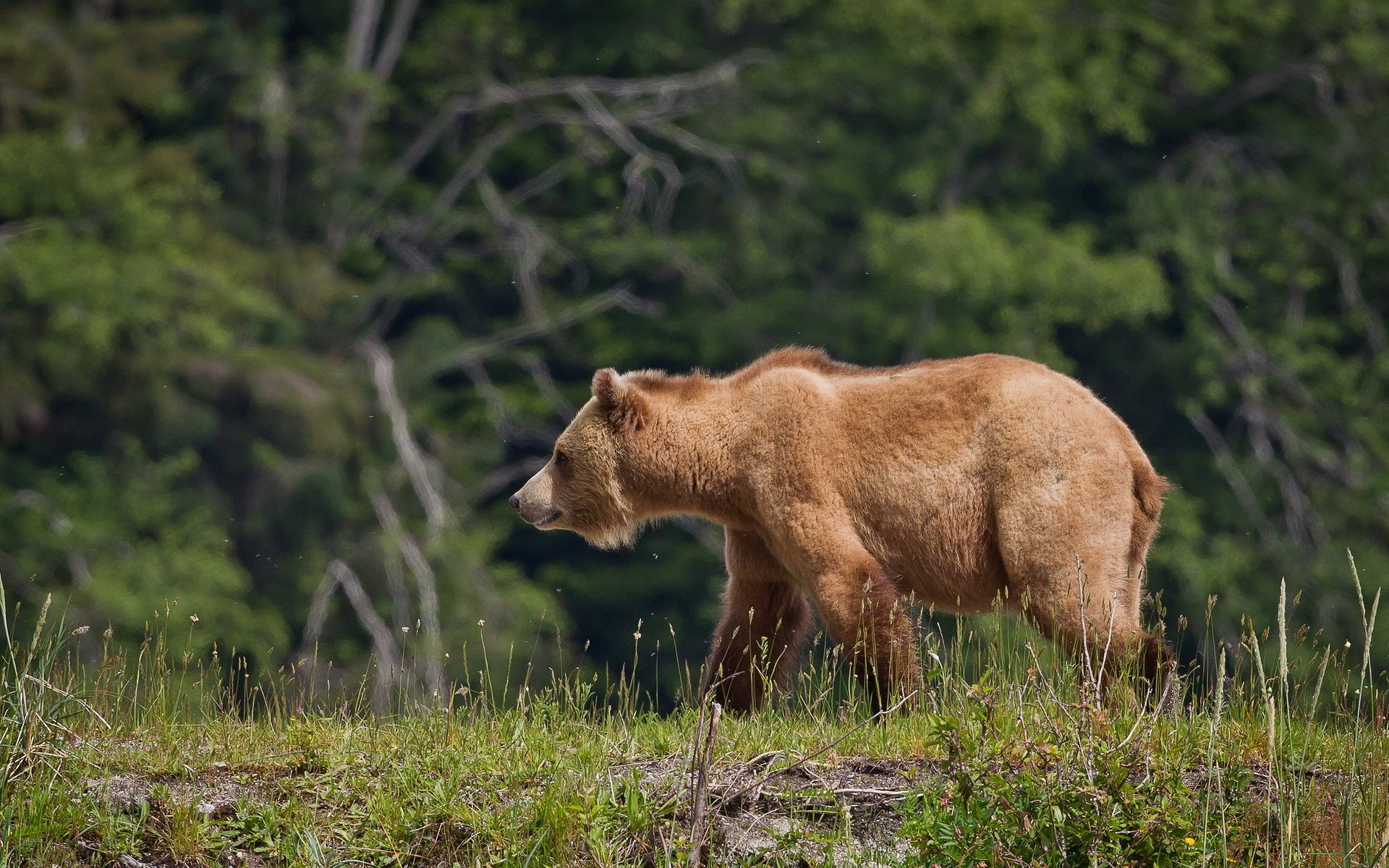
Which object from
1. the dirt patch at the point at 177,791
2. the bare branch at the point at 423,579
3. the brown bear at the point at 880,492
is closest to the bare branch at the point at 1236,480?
the bare branch at the point at 423,579

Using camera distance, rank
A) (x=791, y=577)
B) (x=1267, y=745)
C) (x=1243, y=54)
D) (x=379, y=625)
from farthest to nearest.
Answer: (x=1243, y=54)
(x=379, y=625)
(x=791, y=577)
(x=1267, y=745)

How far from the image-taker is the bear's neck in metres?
6.77

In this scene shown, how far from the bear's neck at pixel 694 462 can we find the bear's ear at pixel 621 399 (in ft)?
0.20

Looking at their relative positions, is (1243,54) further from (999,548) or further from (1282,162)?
(999,548)

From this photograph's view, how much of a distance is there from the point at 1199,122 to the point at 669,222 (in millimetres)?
7743

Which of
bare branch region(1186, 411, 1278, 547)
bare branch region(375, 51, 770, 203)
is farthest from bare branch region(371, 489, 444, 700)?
bare branch region(1186, 411, 1278, 547)

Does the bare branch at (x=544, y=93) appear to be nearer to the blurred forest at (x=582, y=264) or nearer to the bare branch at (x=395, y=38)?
the blurred forest at (x=582, y=264)

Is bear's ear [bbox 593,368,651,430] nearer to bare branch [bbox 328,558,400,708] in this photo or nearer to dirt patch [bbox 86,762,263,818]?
dirt patch [bbox 86,762,263,818]

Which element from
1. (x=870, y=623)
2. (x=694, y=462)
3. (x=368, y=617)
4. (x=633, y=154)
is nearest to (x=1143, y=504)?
(x=870, y=623)

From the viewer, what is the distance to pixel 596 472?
7.16 m

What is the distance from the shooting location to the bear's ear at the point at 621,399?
698 centimetres

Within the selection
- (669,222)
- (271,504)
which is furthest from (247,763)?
(669,222)

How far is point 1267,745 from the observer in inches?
208

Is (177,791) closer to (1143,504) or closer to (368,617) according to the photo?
(1143,504)
